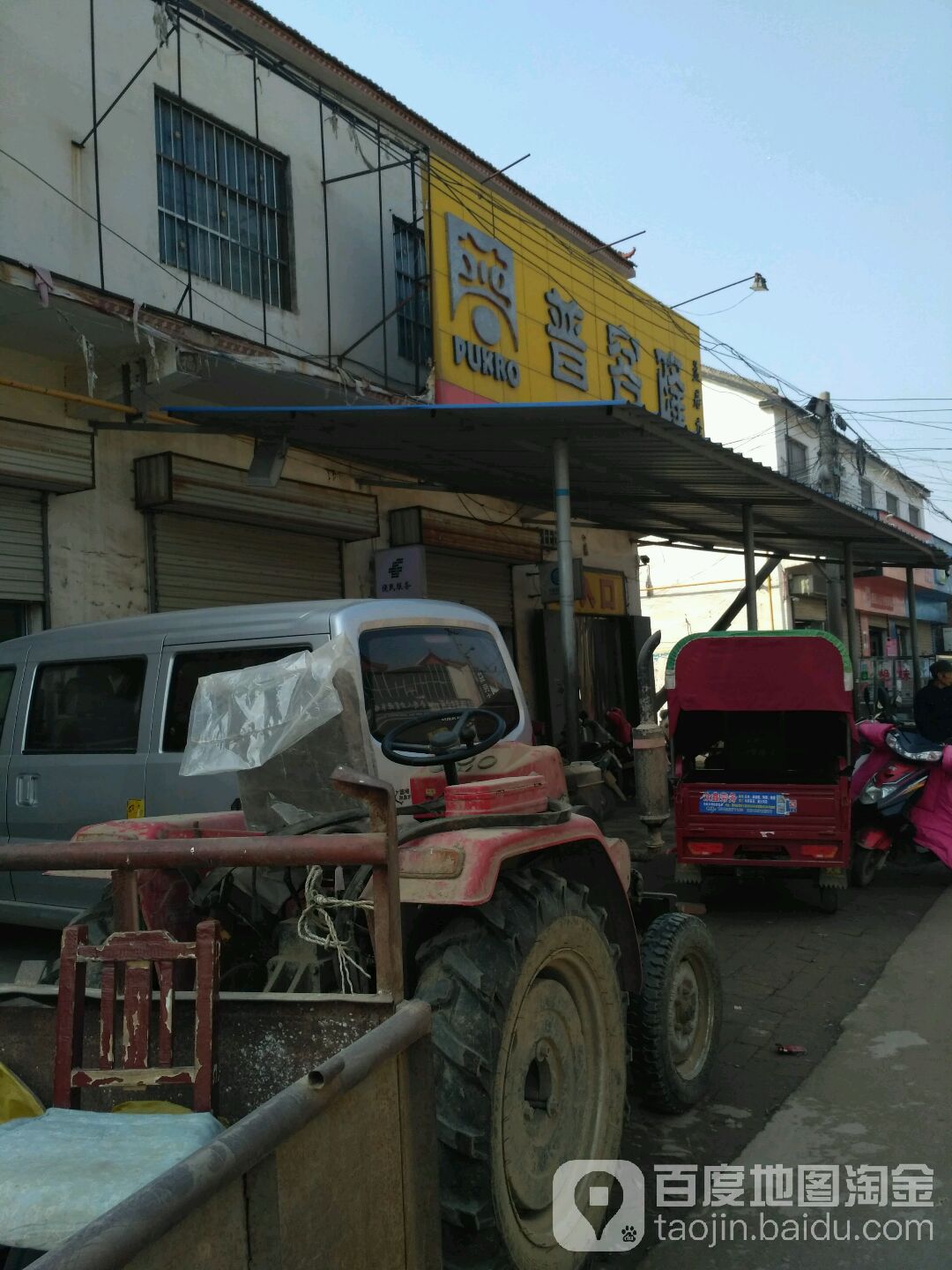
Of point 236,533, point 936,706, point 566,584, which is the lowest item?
point 936,706

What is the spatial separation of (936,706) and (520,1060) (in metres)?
7.29

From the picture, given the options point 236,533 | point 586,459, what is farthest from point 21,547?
point 586,459

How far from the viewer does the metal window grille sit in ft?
41.8

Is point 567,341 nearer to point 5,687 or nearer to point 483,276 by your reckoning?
point 483,276

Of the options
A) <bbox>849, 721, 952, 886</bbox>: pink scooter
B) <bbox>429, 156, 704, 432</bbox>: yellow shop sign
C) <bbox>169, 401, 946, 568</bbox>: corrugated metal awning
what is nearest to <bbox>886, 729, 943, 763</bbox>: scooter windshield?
<bbox>849, 721, 952, 886</bbox>: pink scooter

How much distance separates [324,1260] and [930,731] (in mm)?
8293

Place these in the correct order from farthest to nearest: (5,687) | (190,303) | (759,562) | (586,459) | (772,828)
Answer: (759,562), (586,459), (190,303), (772,828), (5,687)

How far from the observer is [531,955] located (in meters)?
2.82

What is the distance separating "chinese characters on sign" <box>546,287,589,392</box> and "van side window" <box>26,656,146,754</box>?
8527 millimetres

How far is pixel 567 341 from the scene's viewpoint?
13578 mm

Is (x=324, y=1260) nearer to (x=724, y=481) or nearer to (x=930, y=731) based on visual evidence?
(x=930, y=731)

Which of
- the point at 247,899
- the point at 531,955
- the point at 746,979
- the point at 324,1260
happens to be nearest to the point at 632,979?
the point at 531,955

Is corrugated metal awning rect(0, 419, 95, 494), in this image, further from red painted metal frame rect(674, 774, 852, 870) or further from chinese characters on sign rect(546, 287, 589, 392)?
chinese characters on sign rect(546, 287, 589, 392)

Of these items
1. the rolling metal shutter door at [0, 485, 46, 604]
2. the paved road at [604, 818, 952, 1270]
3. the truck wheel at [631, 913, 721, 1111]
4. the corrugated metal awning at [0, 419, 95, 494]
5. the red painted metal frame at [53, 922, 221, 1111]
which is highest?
the corrugated metal awning at [0, 419, 95, 494]
